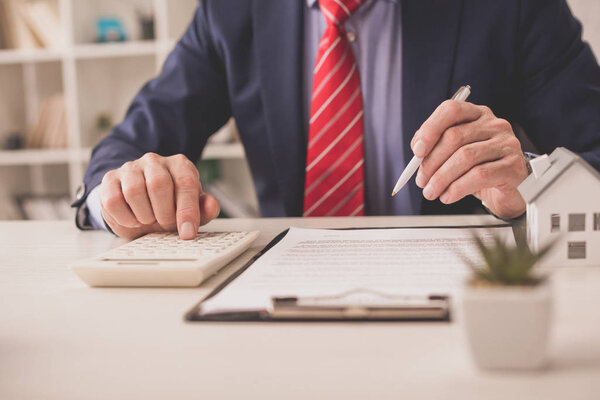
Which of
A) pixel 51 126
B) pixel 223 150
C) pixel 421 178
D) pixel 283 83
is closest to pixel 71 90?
pixel 51 126

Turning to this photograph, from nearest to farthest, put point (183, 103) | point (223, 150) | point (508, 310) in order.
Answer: point (508, 310) → point (183, 103) → point (223, 150)

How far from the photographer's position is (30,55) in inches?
100

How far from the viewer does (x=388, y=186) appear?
1.25 metres

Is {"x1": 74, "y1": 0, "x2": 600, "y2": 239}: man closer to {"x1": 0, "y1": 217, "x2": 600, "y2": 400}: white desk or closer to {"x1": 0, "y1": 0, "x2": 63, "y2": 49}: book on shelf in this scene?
{"x1": 0, "y1": 217, "x2": 600, "y2": 400}: white desk

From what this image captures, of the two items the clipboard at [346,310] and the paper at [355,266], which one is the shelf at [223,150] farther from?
the clipboard at [346,310]

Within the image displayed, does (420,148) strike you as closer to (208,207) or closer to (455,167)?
(455,167)

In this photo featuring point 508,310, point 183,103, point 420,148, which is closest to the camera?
point 508,310

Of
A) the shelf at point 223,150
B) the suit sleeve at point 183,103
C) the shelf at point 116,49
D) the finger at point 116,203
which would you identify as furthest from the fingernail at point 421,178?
the shelf at point 116,49

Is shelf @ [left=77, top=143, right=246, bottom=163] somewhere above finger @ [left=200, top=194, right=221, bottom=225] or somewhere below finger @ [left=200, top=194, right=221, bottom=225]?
below

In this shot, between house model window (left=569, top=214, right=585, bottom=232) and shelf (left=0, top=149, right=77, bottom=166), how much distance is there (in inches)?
92.8

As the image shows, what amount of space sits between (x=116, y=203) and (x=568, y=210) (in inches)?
22.0

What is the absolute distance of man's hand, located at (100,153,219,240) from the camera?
0.75 m

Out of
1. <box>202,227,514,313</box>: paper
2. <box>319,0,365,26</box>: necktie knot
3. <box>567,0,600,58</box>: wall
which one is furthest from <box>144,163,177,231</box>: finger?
<box>567,0,600,58</box>: wall

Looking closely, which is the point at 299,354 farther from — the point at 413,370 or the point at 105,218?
the point at 105,218
